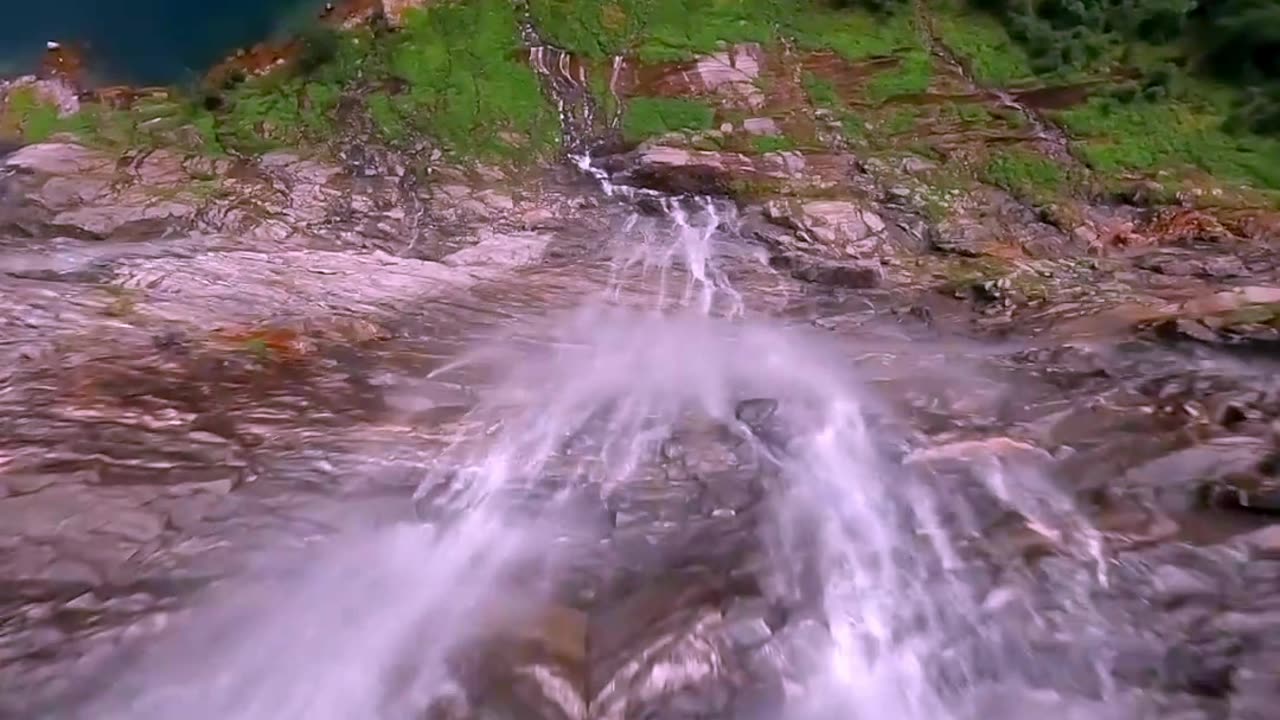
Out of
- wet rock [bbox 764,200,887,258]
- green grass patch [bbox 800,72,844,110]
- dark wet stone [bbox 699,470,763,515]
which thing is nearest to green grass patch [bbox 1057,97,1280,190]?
green grass patch [bbox 800,72,844,110]

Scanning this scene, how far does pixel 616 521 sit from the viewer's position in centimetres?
927

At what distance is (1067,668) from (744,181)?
11021mm

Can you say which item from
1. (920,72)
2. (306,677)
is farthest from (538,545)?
(920,72)

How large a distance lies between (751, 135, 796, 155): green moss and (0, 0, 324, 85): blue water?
32.4 ft

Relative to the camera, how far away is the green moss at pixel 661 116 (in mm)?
18375

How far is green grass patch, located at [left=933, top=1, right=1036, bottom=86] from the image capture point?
1983cm

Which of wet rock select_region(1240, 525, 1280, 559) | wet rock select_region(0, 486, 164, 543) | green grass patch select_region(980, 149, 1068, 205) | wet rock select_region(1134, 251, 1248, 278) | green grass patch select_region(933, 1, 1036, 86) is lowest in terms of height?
wet rock select_region(1240, 525, 1280, 559)

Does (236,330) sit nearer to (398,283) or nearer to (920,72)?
(398,283)

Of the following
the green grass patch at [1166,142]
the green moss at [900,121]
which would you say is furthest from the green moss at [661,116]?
the green grass patch at [1166,142]

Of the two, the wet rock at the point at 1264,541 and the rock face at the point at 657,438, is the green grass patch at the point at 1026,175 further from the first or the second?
the wet rock at the point at 1264,541

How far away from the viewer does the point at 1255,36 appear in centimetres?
1839

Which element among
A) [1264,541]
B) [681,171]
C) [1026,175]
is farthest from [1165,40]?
[1264,541]

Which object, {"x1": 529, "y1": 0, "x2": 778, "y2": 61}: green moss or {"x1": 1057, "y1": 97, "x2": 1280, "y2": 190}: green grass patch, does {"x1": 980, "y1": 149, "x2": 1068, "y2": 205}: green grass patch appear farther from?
{"x1": 529, "y1": 0, "x2": 778, "y2": 61}: green moss

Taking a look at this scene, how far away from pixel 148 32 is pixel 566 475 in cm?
1559
